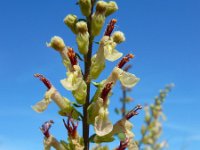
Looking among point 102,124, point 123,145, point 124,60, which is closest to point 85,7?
point 124,60

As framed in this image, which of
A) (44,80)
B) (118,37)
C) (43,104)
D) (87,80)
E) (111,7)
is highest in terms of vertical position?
(111,7)

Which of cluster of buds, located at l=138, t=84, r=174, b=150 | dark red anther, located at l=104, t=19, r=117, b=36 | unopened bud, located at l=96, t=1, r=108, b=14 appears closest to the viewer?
unopened bud, located at l=96, t=1, r=108, b=14

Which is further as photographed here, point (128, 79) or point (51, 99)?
point (51, 99)

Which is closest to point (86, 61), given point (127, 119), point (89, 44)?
point (89, 44)

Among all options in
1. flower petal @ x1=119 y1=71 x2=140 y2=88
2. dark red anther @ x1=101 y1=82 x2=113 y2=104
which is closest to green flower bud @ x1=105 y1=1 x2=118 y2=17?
flower petal @ x1=119 y1=71 x2=140 y2=88

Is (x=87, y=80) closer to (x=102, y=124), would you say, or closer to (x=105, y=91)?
(x=105, y=91)

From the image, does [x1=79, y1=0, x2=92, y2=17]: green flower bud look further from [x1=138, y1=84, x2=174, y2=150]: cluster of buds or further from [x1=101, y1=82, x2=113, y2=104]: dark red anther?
[x1=138, y1=84, x2=174, y2=150]: cluster of buds

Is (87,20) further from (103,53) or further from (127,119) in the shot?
(127,119)

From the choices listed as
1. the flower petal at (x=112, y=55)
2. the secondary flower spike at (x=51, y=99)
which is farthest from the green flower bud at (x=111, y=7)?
the secondary flower spike at (x=51, y=99)
